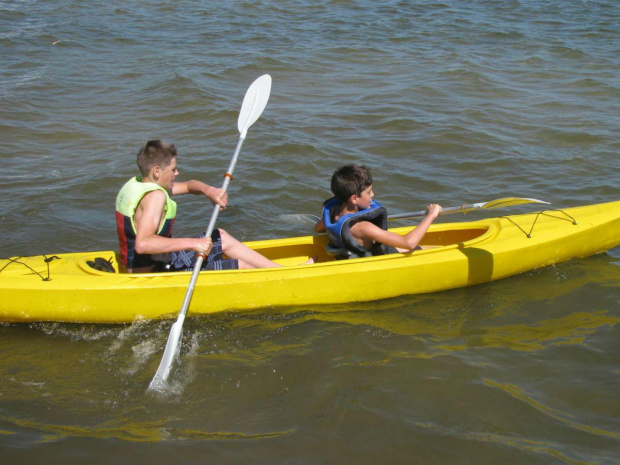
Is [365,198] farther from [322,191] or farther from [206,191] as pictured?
[322,191]

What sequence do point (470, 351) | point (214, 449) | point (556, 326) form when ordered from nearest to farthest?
point (214, 449) < point (470, 351) < point (556, 326)

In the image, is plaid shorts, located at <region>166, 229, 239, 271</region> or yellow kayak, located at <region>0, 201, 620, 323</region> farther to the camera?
plaid shorts, located at <region>166, 229, 239, 271</region>

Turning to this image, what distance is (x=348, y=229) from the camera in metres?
4.25

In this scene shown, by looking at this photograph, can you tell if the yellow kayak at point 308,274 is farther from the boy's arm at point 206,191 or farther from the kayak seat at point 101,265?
the boy's arm at point 206,191

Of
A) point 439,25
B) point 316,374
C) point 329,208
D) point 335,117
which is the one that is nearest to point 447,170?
point 335,117

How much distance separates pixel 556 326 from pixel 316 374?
1584 millimetres

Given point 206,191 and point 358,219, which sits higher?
point 206,191

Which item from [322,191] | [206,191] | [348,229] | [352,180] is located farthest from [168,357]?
[322,191]

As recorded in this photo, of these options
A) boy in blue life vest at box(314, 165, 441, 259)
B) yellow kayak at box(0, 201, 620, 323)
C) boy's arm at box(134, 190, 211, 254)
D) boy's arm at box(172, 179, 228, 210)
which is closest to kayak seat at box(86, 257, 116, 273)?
yellow kayak at box(0, 201, 620, 323)

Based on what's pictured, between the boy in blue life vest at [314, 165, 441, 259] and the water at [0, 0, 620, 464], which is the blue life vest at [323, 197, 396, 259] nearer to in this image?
the boy in blue life vest at [314, 165, 441, 259]

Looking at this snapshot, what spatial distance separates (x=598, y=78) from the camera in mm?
9422

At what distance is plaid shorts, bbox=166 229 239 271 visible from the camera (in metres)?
4.19

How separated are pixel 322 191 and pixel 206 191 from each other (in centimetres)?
216

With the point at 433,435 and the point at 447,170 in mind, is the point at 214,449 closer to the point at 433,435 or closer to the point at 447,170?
the point at 433,435
